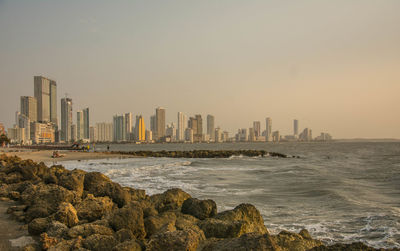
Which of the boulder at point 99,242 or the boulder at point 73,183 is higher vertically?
the boulder at point 73,183

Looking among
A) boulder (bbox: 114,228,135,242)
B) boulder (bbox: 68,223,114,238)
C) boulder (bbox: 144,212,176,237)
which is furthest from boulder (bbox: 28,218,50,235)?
boulder (bbox: 144,212,176,237)

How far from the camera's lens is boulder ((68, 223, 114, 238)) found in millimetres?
5166

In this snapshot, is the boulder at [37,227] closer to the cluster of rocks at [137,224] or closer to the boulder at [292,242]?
the cluster of rocks at [137,224]

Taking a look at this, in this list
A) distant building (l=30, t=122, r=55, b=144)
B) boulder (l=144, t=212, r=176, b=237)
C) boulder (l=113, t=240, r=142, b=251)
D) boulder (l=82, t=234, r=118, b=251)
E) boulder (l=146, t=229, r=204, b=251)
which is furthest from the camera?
distant building (l=30, t=122, r=55, b=144)

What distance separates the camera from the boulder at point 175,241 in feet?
13.4

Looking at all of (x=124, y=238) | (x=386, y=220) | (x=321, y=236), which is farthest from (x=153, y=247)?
(x=386, y=220)

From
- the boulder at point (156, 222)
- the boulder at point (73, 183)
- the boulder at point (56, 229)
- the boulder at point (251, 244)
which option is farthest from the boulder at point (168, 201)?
the boulder at point (251, 244)

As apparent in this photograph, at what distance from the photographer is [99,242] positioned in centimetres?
465

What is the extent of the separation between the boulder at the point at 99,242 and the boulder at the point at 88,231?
0.45 metres

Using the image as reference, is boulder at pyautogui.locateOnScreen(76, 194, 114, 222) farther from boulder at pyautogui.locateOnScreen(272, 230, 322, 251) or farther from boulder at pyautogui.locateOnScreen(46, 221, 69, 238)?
boulder at pyautogui.locateOnScreen(272, 230, 322, 251)

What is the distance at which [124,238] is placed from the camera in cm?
501

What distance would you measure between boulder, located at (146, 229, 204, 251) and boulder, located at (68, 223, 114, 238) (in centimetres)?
137

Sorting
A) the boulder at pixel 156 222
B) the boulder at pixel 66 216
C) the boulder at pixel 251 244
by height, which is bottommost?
the boulder at pixel 156 222

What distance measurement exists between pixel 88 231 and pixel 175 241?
76.9 inches
